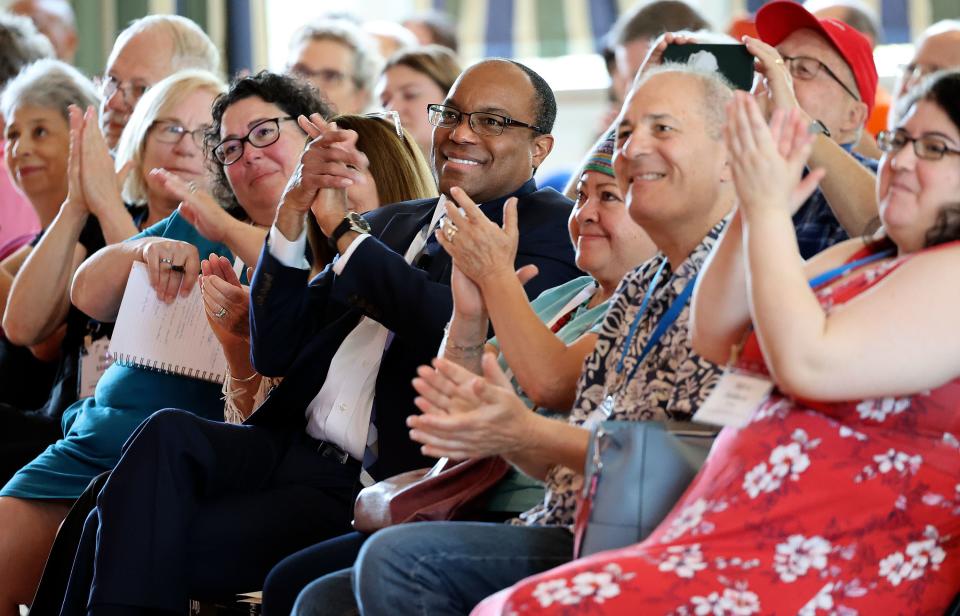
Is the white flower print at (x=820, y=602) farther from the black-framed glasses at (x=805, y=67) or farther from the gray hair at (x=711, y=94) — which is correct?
the black-framed glasses at (x=805, y=67)

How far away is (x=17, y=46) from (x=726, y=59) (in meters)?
3.64

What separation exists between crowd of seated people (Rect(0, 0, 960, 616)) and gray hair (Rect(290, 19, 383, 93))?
0.94m

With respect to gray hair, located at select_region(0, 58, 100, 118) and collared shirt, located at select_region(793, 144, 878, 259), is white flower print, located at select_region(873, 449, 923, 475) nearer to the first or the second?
collared shirt, located at select_region(793, 144, 878, 259)

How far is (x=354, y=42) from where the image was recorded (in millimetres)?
4801

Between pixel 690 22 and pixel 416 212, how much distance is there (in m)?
1.75

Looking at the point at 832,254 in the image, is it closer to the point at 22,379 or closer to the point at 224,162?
the point at 224,162

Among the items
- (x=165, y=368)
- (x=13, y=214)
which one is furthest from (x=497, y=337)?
(x=13, y=214)

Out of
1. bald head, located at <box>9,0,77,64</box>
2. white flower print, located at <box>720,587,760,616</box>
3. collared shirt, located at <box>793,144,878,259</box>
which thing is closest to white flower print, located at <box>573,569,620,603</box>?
white flower print, located at <box>720,587,760,616</box>

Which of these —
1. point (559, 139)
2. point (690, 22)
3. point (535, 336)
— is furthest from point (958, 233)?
point (559, 139)

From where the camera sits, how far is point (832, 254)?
187 cm

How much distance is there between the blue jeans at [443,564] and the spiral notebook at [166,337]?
1238 mm

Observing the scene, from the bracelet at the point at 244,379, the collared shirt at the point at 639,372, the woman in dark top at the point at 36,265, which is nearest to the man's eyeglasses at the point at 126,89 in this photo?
the woman in dark top at the point at 36,265

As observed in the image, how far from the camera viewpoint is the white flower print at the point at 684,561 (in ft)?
5.30

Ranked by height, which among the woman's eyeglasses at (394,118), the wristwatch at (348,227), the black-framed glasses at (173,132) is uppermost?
the woman's eyeglasses at (394,118)
